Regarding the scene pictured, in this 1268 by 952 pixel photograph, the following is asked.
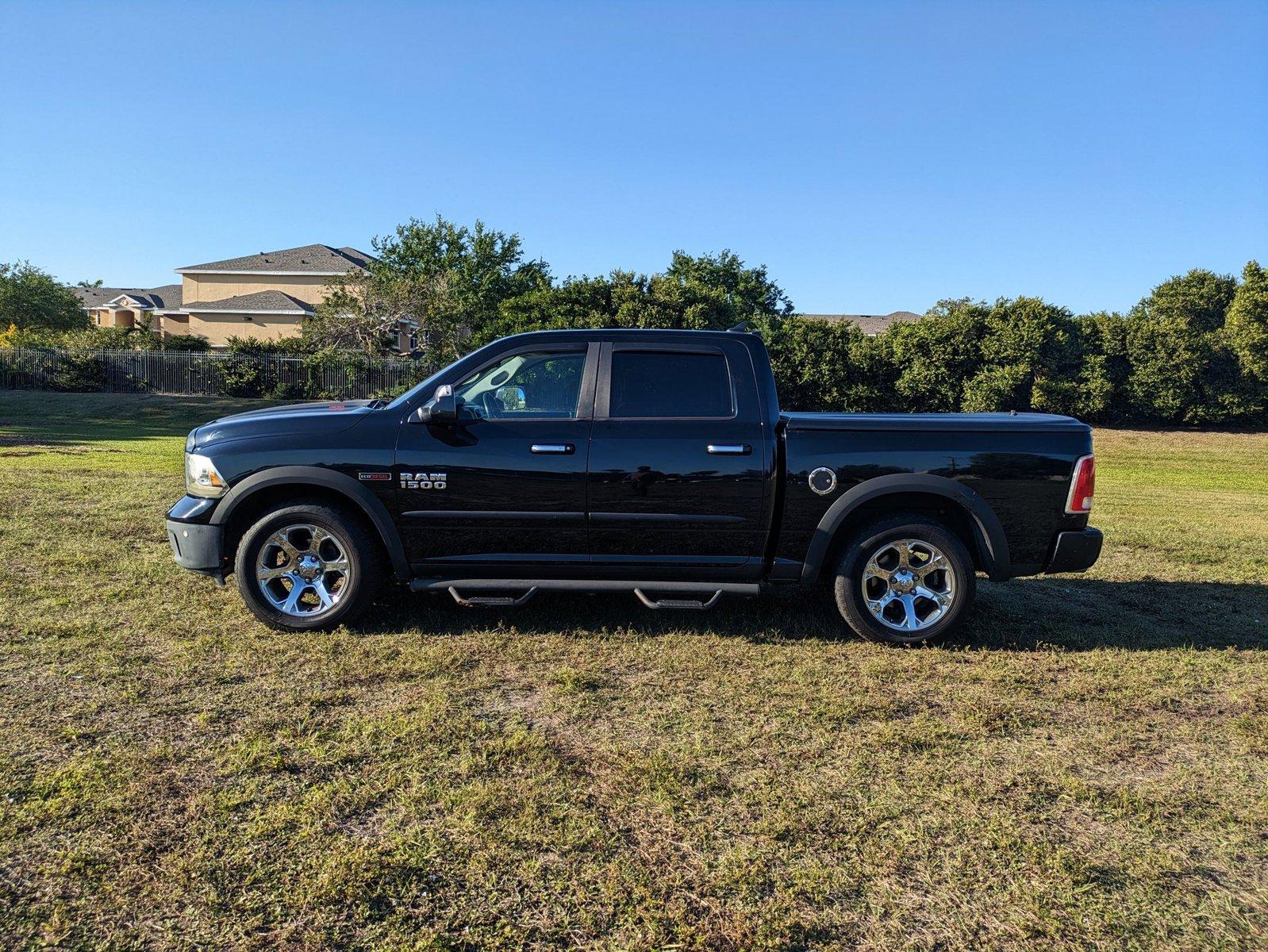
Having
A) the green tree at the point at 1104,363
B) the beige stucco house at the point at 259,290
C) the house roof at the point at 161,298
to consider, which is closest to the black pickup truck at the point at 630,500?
the green tree at the point at 1104,363

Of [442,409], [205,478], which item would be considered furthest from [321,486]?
[442,409]

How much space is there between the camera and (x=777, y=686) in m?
4.61

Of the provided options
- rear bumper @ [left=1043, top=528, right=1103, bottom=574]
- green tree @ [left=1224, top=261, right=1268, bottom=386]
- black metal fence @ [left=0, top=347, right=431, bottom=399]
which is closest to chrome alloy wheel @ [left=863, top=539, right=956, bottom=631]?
rear bumper @ [left=1043, top=528, right=1103, bottom=574]

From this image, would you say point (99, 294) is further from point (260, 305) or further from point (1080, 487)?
point (1080, 487)

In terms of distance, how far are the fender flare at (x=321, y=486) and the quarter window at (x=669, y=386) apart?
5.11ft

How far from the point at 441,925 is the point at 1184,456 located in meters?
25.8

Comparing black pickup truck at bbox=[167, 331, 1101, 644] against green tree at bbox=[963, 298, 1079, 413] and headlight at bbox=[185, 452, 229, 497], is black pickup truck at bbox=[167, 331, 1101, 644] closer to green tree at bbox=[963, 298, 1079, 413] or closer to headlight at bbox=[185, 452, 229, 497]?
headlight at bbox=[185, 452, 229, 497]

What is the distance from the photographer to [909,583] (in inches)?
213

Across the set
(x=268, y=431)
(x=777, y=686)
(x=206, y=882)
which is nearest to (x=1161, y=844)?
(x=777, y=686)

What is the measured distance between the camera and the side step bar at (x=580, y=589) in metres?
5.24

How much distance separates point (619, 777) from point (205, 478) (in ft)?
11.4

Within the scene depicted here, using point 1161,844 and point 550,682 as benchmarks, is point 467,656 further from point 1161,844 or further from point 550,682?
point 1161,844

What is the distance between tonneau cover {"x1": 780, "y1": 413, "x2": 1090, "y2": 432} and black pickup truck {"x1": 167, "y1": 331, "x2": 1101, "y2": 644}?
0.02 m

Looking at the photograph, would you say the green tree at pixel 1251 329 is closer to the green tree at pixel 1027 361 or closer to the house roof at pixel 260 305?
the green tree at pixel 1027 361
